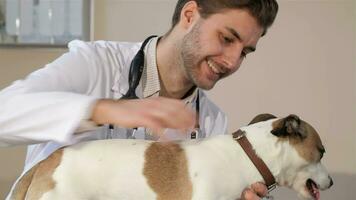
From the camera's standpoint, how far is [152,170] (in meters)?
0.92

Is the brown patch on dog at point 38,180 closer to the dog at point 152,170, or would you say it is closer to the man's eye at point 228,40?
the dog at point 152,170

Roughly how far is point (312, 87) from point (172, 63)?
0.97m

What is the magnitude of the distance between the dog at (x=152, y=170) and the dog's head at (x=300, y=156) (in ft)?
→ 0.09

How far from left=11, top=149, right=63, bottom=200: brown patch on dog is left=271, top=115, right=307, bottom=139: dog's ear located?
19.1 inches

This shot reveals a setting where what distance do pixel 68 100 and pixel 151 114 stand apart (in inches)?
6.6

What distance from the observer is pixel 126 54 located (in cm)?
123

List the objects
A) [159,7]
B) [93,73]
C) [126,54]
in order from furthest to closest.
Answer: [159,7], [126,54], [93,73]

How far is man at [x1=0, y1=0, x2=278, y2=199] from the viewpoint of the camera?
29.6 inches

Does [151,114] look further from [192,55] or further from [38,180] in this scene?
[192,55]

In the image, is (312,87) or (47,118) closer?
(47,118)

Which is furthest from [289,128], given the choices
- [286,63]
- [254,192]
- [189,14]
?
[286,63]

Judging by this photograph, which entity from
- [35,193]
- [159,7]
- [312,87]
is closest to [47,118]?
[35,193]

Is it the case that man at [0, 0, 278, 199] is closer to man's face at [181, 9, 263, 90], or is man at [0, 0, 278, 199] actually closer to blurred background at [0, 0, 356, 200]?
man's face at [181, 9, 263, 90]

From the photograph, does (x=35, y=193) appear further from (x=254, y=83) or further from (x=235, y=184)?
(x=254, y=83)
